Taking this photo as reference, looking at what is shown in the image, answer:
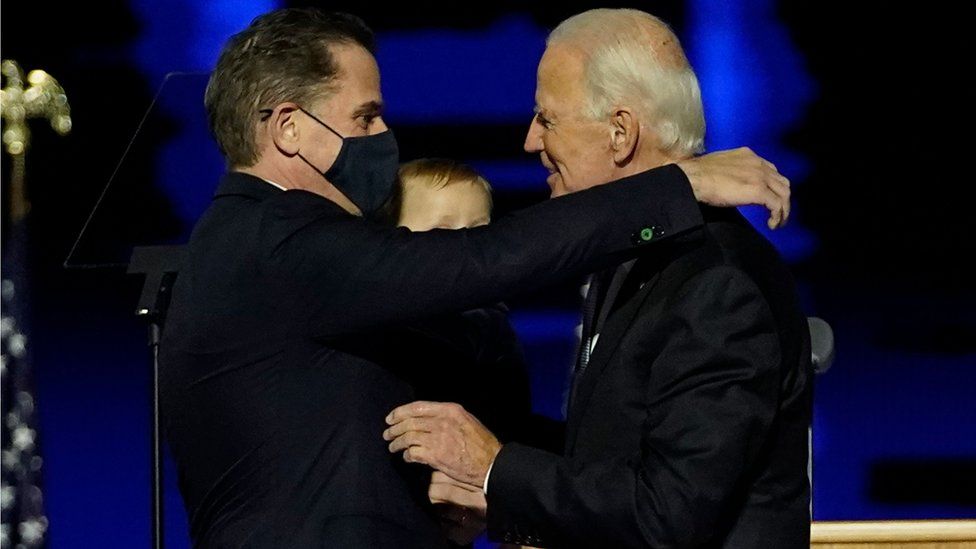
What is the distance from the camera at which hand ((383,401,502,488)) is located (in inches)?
70.7

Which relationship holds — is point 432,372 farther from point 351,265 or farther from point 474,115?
point 474,115

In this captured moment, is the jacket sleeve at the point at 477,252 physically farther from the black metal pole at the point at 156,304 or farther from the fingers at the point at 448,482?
the black metal pole at the point at 156,304

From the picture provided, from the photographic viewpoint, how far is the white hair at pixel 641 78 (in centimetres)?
188

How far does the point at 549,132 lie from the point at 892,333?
1.97 meters

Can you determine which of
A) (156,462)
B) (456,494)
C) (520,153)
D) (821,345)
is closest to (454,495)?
(456,494)

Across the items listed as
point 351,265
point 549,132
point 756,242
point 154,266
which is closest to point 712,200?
point 756,242

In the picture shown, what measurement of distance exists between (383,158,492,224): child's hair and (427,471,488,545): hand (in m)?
0.70

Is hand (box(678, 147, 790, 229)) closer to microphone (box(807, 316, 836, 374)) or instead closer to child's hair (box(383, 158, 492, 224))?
child's hair (box(383, 158, 492, 224))

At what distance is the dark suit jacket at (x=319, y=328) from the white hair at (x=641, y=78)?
0.13m

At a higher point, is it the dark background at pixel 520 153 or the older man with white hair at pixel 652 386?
the older man with white hair at pixel 652 386

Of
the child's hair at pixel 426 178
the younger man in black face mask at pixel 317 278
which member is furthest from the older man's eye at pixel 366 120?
the child's hair at pixel 426 178

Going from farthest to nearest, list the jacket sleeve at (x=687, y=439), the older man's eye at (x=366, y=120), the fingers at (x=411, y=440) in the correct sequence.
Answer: the older man's eye at (x=366, y=120)
the fingers at (x=411, y=440)
the jacket sleeve at (x=687, y=439)

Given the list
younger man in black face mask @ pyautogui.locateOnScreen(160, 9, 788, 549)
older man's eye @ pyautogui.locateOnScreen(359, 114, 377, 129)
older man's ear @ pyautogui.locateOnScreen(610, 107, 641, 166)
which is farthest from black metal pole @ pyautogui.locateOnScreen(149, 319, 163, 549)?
older man's ear @ pyautogui.locateOnScreen(610, 107, 641, 166)

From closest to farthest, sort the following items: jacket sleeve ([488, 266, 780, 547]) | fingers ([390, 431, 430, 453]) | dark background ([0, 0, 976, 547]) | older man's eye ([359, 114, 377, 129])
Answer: jacket sleeve ([488, 266, 780, 547])
fingers ([390, 431, 430, 453])
older man's eye ([359, 114, 377, 129])
dark background ([0, 0, 976, 547])
